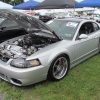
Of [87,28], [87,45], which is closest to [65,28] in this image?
[87,45]

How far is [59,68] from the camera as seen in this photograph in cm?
343

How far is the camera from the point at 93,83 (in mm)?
3283

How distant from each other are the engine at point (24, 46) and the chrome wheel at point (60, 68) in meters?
0.55

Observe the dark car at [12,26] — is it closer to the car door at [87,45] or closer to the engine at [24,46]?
the engine at [24,46]

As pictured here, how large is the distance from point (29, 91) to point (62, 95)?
0.67m

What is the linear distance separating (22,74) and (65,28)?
191 centimetres

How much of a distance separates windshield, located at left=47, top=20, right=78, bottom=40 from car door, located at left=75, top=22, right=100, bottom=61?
261 mm

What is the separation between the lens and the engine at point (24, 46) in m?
3.28

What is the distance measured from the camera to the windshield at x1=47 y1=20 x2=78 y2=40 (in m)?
3.89

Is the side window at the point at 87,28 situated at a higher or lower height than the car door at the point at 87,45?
higher

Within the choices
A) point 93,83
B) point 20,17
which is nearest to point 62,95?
point 93,83

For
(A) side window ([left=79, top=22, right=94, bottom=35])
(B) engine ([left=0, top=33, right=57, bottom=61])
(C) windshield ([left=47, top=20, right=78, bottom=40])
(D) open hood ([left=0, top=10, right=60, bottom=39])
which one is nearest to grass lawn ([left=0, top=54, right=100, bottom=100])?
(B) engine ([left=0, top=33, right=57, bottom=61])

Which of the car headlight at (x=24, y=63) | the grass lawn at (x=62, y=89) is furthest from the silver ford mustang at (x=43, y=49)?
the grass lawn at (x=62, y=89)

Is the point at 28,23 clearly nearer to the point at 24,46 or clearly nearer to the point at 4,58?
the point at 24,46
